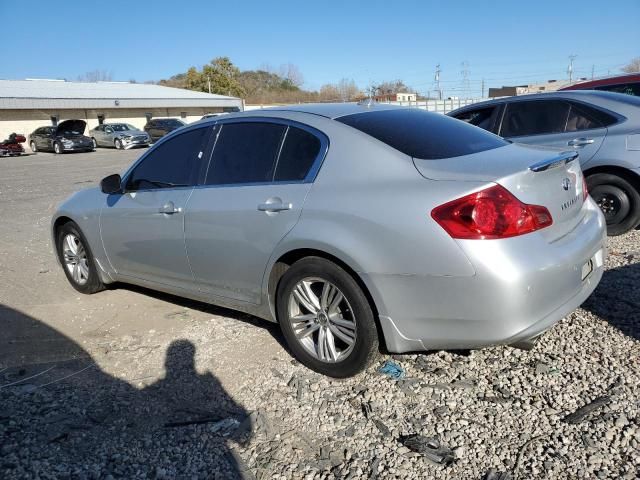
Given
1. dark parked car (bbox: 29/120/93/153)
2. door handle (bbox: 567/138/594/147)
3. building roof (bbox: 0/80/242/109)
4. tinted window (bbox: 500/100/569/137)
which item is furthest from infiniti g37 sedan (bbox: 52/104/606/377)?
building roof (bbox: 0/80/242/109)

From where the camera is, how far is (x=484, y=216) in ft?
8.70

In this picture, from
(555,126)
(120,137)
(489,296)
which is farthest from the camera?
(120,137)

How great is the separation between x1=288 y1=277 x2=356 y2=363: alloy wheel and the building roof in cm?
3713

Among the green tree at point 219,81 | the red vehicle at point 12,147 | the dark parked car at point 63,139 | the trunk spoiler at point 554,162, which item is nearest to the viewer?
the trunk spoiler at point 554,162

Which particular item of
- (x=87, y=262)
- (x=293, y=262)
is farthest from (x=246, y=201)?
(x=87, y=262)

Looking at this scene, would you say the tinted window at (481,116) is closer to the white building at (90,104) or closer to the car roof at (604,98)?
the car roof at (604,98)

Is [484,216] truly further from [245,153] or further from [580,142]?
[580,142]

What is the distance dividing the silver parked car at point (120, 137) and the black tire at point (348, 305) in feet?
101

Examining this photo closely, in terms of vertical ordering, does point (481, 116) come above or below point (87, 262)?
above

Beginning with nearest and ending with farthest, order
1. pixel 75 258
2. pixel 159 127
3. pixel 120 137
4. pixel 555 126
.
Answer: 1. pixel 75 258
2. pixel 555 126
3. pixel 120 137
4. pixel 159 127

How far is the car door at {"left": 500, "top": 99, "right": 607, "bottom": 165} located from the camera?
5.95m

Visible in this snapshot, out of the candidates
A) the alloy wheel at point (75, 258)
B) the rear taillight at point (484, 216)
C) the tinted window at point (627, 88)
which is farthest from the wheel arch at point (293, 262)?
the tinted window at point (627, 88)

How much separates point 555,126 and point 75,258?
5.55m

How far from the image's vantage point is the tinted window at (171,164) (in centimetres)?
406
